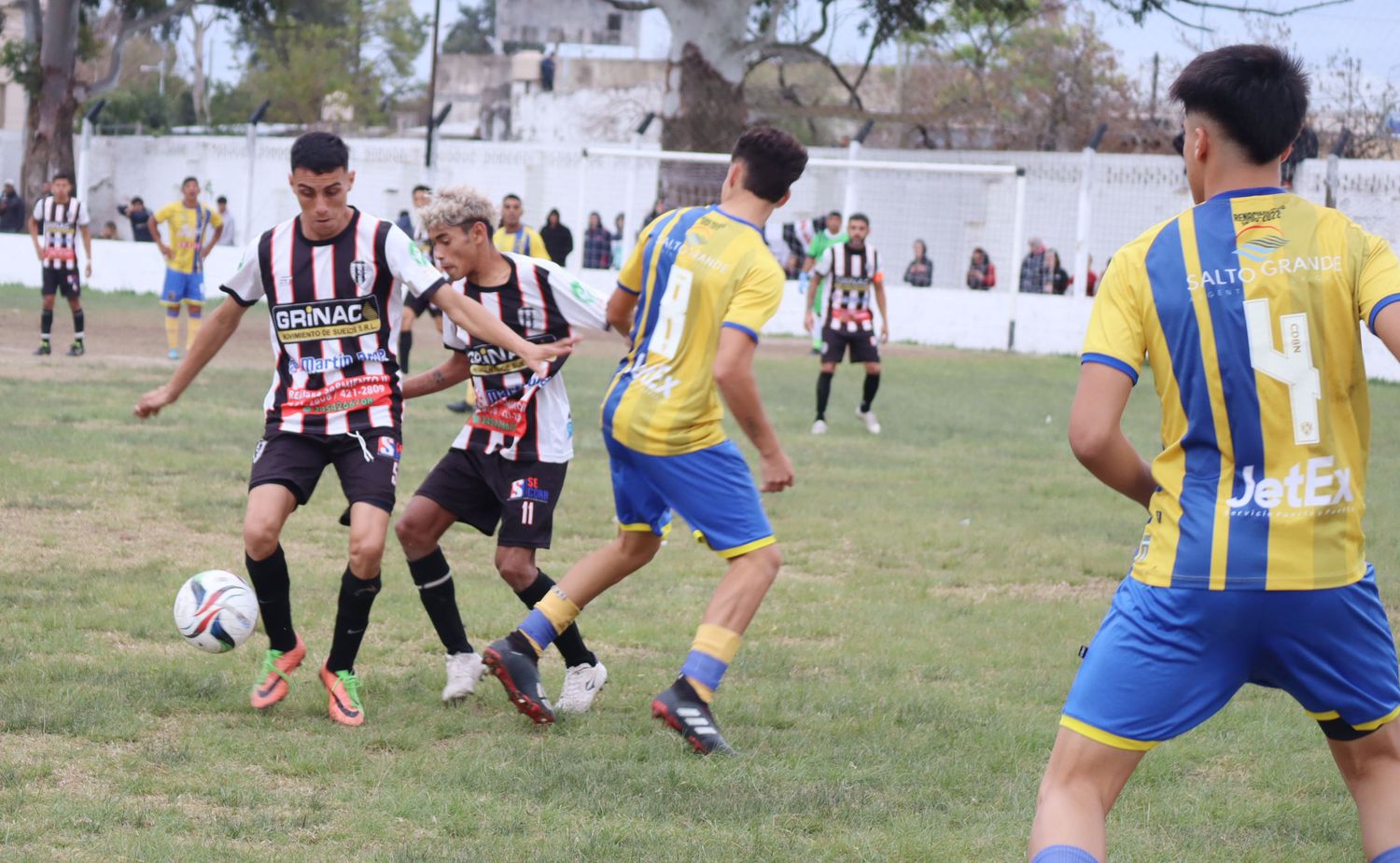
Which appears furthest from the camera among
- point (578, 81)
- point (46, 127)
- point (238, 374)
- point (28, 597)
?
point (578, 81)

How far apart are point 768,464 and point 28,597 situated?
12.1ft

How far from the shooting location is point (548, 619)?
17.7 ft

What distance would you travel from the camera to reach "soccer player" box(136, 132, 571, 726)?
534cm

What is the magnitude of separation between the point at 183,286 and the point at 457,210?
1325 centimetres

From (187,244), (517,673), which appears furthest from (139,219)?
(517,673)

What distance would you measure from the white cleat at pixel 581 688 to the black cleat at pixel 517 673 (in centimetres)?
29

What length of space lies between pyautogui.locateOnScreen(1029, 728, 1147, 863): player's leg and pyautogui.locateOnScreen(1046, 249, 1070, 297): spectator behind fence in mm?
22421

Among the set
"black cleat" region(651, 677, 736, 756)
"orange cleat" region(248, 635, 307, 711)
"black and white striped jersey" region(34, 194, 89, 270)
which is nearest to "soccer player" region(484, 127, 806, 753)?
"black cleat" region(651, 677, 736, 756)

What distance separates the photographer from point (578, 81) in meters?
64.9

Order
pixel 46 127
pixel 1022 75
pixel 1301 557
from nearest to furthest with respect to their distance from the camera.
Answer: pixel 1301 557 → pixel 46 127 → pixel 1022 75

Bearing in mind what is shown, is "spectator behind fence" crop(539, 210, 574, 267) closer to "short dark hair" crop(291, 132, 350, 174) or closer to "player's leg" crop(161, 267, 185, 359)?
"player's leg" crop(161, 267, 185, 359)

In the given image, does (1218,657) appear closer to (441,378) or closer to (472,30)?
(441,378)

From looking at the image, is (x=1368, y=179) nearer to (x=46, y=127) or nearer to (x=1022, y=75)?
(x=1022, y=75)

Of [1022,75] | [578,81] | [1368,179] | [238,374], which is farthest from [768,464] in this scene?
[578,81]
